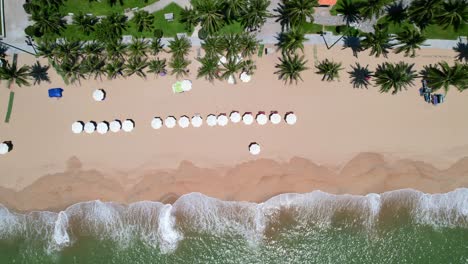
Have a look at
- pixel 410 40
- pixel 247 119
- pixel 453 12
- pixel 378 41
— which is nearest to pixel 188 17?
pixel 247 119

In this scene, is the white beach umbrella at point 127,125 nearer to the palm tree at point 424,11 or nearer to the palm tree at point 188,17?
the palm tree at point 188,17

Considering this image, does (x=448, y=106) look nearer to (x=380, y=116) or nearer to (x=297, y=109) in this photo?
(x=380, y=116)

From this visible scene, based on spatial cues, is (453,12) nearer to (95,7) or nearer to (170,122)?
(170,122)

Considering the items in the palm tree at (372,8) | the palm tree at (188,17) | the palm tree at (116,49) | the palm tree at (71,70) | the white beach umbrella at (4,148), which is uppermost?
the palm tree at (372,8)

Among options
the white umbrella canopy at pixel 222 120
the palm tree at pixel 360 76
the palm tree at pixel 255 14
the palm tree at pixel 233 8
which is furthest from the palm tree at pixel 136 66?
the palm tree at pixel 360 76

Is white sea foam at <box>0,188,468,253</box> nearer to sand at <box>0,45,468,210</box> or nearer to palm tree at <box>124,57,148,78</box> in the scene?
sand at <box>0,45,468,210</box>

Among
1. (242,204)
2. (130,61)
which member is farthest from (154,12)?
(242,204)
